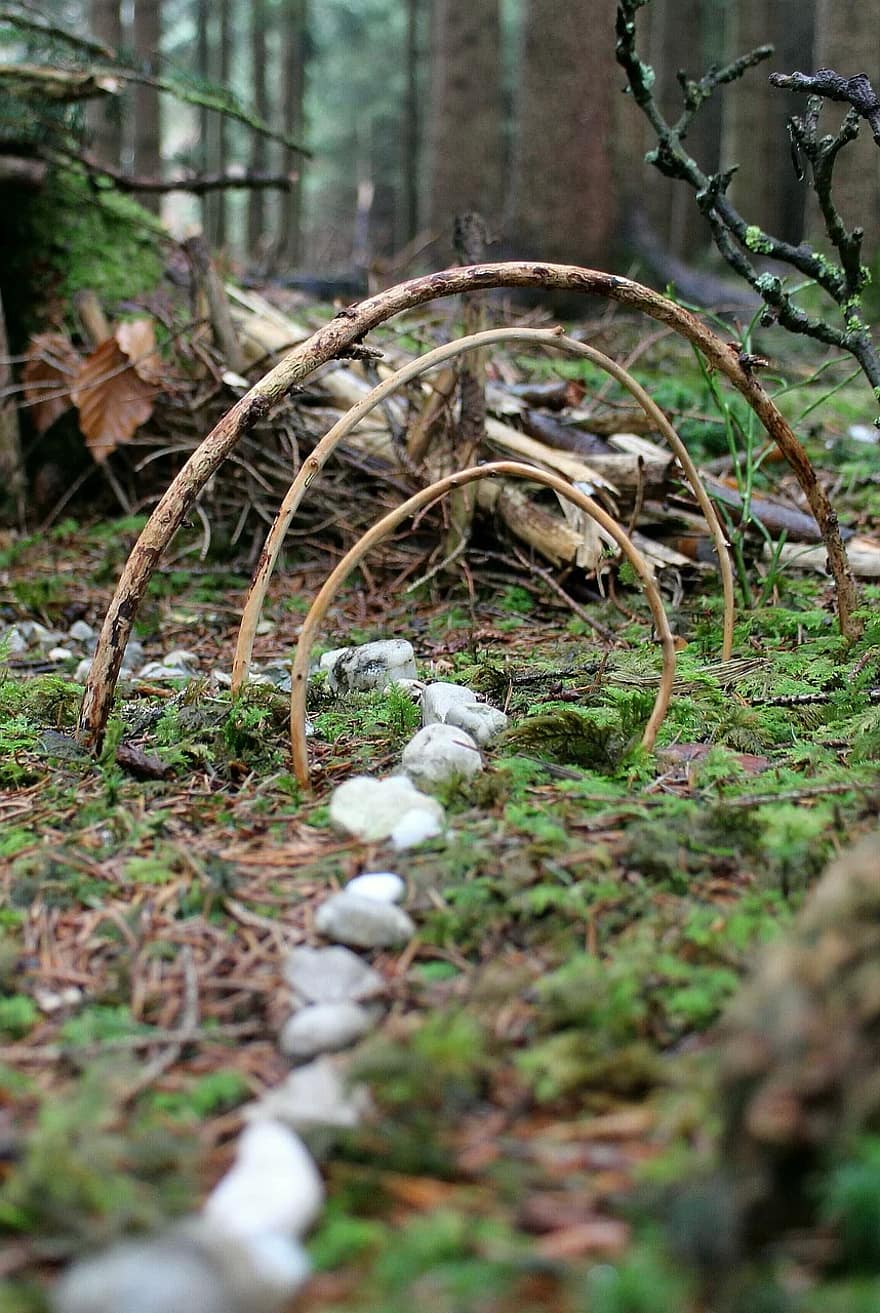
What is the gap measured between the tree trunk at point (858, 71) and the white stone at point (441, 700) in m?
5.84

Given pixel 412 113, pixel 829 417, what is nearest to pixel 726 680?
pixel 829 417

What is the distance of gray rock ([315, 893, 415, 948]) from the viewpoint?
1475mm

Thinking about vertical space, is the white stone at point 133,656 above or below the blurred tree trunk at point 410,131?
below

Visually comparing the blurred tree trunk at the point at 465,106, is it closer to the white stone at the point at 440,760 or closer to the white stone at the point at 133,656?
the white stone at the point at 133,656

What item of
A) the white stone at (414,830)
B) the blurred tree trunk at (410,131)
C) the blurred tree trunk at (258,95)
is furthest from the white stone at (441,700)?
the blurred tree trunk at (410,131)

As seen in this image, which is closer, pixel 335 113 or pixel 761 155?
pixel 761 155

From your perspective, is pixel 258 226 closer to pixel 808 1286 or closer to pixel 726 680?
pixel 726 680

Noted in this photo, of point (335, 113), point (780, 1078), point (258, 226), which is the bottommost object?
point (780, 1078)

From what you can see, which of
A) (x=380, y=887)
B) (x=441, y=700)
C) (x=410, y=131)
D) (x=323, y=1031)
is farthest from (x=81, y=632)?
(x=410, y=131)

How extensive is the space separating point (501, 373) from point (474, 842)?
3.26 meters

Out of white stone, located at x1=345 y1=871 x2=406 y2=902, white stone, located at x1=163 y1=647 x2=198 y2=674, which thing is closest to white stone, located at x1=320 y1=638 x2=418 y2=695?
white stone, located at x1=163 y1=647 x2=198 y2=674

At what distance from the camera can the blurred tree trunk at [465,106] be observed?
9.94m

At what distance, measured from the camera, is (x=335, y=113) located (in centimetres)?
2444

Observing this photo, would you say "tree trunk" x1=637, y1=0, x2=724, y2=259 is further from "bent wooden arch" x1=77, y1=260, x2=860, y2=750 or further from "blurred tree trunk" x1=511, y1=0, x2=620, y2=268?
"bent wooden arch" x1=77, y1=260, x2=860, y2=750
